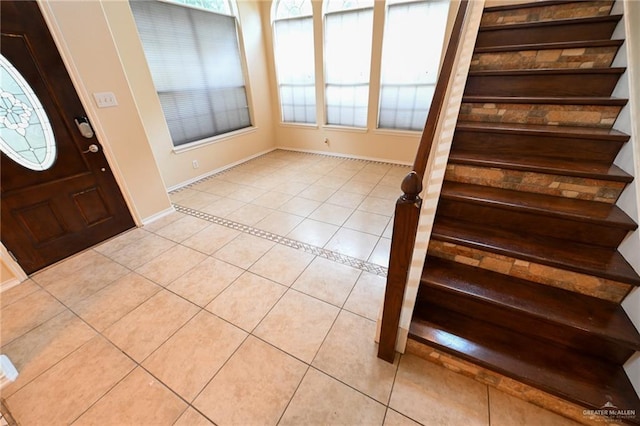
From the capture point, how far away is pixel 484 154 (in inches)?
65.4

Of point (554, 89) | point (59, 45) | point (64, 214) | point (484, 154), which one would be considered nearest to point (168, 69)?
point (59, 45)

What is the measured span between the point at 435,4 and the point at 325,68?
1.78 meters

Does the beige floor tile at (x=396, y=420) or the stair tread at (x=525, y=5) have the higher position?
the stair tread at (x=525, y=5)

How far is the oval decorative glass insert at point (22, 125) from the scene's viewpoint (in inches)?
71.8

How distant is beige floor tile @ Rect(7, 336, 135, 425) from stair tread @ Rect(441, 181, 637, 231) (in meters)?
2.21

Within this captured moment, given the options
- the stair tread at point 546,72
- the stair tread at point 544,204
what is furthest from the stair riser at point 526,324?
the stair tread at point 546,72

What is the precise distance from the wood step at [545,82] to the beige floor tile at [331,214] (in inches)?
63.1

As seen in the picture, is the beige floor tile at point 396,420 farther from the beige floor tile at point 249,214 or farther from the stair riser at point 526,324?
the beige floor tile at point 249,214

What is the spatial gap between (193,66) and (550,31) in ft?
13.2

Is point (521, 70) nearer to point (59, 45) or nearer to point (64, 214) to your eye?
point (59, 45)

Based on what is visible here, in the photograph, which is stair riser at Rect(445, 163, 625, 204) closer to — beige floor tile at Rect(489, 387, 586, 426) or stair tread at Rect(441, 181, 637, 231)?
stair tread at Rect(441, 181, 637, 231)

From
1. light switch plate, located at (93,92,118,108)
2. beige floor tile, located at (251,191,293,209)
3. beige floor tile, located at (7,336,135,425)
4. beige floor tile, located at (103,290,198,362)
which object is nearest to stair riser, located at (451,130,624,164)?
beige floor tile, located at (251,191,293,209)

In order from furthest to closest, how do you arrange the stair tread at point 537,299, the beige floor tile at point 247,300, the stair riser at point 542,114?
the beige floor tile at point 247,300 < the stair riser at point 542,114 < the stair tread at point 537,299

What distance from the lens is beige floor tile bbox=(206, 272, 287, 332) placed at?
1708 mm
